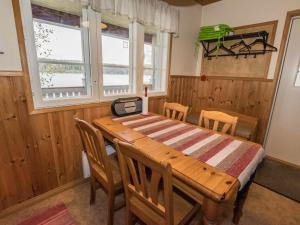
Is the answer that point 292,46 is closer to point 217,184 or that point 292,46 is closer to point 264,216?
point 264,216

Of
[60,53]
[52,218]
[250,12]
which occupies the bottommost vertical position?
[52,218]

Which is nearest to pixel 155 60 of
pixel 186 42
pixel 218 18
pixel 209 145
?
pixel 186 42

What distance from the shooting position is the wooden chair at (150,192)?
790 mm

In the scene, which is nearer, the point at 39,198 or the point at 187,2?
the point at 39,198

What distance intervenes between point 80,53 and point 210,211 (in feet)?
5.88

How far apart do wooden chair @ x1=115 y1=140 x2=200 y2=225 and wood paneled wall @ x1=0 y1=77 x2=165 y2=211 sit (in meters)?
1.00

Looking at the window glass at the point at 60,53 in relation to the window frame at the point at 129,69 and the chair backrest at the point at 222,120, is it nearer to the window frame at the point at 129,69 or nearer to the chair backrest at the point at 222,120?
the window frame at the point at 129,69

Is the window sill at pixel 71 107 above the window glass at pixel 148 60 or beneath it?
beneath

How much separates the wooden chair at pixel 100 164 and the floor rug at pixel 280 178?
5.81 feet

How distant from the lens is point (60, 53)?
166cm

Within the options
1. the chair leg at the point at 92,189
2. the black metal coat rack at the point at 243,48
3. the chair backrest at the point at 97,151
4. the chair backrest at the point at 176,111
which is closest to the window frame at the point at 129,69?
the chair backrest at the point at 176,111

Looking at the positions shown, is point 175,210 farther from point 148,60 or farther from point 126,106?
point 148,60

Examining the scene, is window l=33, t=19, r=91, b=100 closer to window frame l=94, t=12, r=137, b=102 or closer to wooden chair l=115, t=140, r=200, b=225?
window frame l=94, t=12, r=137, b=102

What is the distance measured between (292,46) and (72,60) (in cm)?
275
